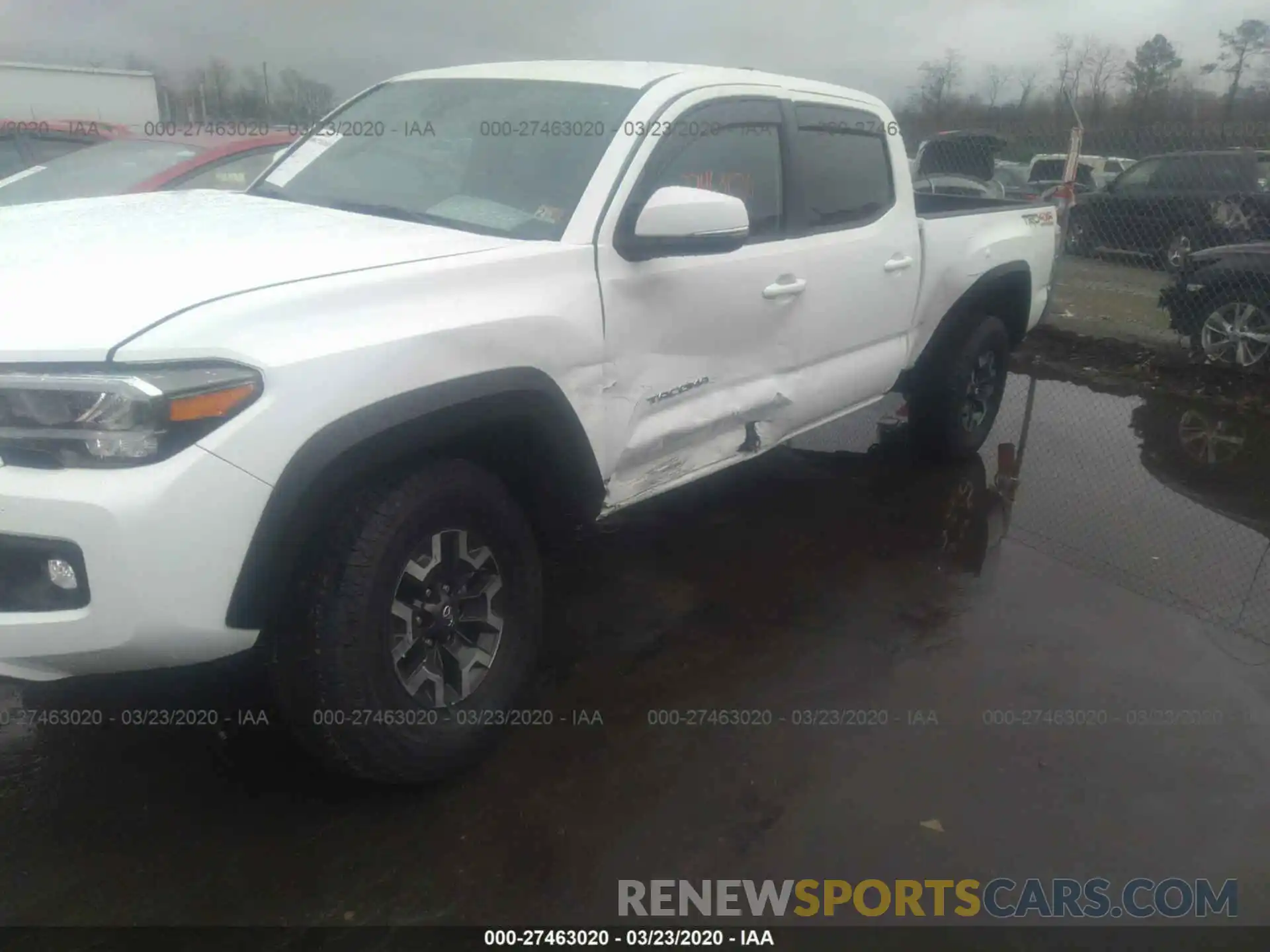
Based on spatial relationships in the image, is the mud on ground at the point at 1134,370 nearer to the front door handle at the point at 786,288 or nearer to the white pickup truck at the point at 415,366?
the white pickup truck at the point at 415,366

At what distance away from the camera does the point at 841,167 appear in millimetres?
4113

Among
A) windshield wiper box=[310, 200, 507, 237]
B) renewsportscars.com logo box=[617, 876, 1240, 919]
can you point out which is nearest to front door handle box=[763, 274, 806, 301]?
windshield wiper box=[310, 200, 507, 237]

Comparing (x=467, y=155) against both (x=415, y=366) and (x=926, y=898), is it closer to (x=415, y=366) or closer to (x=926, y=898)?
(x=415, y=366)

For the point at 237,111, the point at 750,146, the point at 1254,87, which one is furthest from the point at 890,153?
the point at 1254,87

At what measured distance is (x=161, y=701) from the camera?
3.06 m

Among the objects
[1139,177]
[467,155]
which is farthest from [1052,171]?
[467,155]

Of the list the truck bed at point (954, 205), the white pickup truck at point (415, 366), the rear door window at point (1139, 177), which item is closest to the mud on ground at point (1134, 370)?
the truck bed at point (954, 205)

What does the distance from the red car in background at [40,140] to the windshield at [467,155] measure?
4.83m

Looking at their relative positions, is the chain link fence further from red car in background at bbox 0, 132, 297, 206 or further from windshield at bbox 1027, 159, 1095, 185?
red car in background at bbox 0, 132, 297, 206

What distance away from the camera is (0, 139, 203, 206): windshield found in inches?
217

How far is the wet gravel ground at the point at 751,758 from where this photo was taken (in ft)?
7.97

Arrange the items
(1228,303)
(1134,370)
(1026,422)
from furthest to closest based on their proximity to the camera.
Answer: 1. (1134,370)
2. (1228,303)
3. (1026,422)

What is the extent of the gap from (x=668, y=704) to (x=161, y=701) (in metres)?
1.53

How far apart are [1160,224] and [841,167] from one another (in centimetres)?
1115
